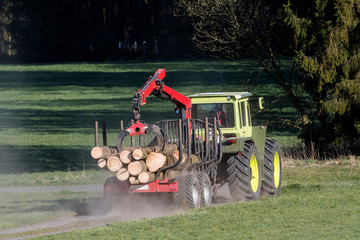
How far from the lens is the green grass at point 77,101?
29.5 meters

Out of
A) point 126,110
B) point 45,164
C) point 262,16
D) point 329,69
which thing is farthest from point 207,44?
point 126,110

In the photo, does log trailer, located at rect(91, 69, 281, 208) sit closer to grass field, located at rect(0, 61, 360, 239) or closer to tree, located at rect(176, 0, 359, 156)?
grass field, located at rect(0, 61, 360, 239)

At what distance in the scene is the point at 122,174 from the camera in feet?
46.5

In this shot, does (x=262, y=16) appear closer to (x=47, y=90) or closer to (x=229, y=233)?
(x=229, y=233)

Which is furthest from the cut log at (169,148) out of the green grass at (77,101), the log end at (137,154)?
the green grass at (77,101)

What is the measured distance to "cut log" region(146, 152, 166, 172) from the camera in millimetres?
14297

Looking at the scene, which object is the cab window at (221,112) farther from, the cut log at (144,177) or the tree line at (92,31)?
the tree line at (92,31)

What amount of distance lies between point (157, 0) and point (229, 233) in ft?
239

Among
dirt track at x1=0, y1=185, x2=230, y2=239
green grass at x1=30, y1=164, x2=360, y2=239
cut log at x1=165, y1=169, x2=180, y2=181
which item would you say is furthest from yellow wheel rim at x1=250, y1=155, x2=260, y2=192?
cut log at x1=165, y1=169, x2=180, y2=181

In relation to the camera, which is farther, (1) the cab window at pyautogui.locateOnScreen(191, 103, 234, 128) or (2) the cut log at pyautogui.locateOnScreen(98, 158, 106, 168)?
(1) the cab window at pyautogui.locateOnScreen(191, 103, 234, 128)

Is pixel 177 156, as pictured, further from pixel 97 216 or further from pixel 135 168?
pixel 97 216

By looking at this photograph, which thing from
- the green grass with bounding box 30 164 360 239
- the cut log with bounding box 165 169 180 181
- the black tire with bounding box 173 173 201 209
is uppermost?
the cut log with bounding box 165 169 180 181

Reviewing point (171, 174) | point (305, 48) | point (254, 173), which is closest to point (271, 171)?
point (254, 173)

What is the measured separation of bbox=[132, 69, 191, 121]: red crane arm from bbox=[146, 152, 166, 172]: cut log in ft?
2.28
